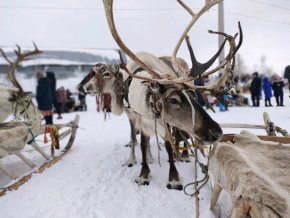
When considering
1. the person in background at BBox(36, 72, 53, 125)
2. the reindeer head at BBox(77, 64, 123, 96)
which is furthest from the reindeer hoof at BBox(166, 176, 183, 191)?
the person in background at BBox(36, 72, 53, 125)

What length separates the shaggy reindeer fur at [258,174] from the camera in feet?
2.57

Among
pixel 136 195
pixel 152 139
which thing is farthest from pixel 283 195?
pixel 152 139

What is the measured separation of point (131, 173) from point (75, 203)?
3.15 feet

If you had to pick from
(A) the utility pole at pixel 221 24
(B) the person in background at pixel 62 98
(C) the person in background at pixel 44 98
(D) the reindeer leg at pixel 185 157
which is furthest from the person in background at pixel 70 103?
(A) the utility pole at pixel 221 24

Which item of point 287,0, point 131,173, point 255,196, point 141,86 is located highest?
point 287,0

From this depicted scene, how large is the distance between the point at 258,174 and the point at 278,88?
1.92 meters

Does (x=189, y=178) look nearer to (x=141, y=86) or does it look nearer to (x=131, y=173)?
(x=131, y=173)

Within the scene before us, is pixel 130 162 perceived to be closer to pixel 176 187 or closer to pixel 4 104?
pixel 176 187

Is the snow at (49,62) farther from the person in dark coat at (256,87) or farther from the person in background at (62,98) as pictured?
the person in dark coat at (256,87)

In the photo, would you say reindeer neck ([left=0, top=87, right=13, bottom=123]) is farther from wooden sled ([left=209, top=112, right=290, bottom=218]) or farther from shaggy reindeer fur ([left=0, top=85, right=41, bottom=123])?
wooden sled ([left=209, top=112, right=290, bottom=218])

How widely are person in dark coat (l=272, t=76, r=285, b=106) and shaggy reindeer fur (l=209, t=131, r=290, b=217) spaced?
1357mm

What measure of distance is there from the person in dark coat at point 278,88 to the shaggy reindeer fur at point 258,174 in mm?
1357

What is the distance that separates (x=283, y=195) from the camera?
0.80 m

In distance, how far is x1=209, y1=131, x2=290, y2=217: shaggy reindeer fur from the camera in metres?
0.78
